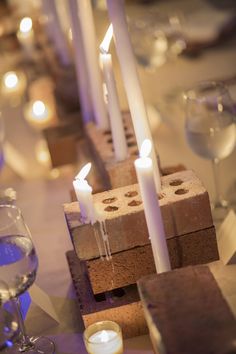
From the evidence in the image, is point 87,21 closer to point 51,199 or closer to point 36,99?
point 51,199

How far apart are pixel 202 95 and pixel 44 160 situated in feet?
1.91

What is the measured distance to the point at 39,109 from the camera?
2.08 metres

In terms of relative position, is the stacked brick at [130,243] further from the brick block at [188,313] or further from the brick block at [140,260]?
the brick block at [188,313]

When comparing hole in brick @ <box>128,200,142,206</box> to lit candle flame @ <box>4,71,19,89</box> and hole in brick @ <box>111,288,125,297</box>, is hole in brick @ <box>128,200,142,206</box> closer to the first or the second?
hole in brick @ <box>111,288,125,297</box>

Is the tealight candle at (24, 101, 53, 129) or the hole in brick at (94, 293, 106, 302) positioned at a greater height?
the tealight candle at (24, 101, 53, 129)

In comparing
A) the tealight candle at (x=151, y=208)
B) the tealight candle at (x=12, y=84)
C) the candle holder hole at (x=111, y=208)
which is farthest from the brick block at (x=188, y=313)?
the tealight candle at (x=12, y=84)

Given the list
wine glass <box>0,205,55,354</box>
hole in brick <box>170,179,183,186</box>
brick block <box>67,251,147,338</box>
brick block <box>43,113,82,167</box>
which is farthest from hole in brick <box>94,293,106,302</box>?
brick block <box>43,113,82,167</box>

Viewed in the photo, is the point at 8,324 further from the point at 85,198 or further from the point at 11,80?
the point at 11,80

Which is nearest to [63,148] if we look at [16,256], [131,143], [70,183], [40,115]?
[70,183]

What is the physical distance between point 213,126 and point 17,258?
557 millimetres

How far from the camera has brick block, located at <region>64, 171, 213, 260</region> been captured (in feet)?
3.59

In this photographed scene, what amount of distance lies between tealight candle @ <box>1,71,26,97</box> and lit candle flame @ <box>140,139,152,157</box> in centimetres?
144

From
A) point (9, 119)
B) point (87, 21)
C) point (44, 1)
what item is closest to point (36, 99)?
point (9, 119)

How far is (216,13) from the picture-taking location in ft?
8.57
